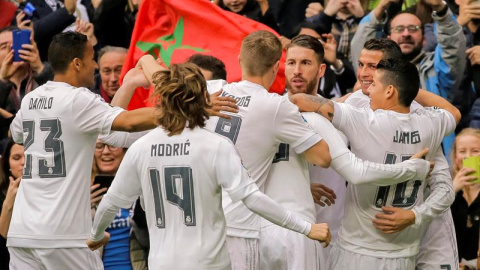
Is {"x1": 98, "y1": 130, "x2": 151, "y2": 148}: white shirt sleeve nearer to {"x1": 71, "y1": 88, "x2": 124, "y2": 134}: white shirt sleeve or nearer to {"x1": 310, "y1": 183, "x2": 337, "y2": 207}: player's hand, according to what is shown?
{"x1": 71, "y1": 88, "x2": 124, "y2": 134}: white shirt sleeve

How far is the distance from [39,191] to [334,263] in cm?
258

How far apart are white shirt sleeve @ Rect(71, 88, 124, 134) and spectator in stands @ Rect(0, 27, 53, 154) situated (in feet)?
13.5

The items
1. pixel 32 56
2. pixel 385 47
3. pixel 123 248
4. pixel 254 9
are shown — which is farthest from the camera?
pixel 254 9

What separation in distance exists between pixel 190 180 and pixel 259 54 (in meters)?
1.46

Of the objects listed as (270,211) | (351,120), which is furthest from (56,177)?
(351,120)

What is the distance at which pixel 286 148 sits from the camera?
31.1 ft

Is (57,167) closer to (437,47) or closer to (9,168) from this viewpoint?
(9,168)

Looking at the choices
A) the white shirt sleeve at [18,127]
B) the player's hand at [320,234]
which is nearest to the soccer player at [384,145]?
the player's hand at [320,234]

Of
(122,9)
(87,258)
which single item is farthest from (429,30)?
(87,258)

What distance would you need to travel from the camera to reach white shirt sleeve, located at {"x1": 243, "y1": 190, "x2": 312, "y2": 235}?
8.25 m

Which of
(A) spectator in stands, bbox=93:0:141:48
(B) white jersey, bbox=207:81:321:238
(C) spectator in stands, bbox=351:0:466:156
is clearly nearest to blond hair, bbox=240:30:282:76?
(B) white jersey, bbox=207:81:321:238

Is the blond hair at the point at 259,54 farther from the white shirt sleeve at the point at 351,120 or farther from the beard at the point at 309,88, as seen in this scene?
the beard at the point at 309,88

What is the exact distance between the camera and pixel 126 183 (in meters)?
8.54

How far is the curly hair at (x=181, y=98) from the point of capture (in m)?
8.28
